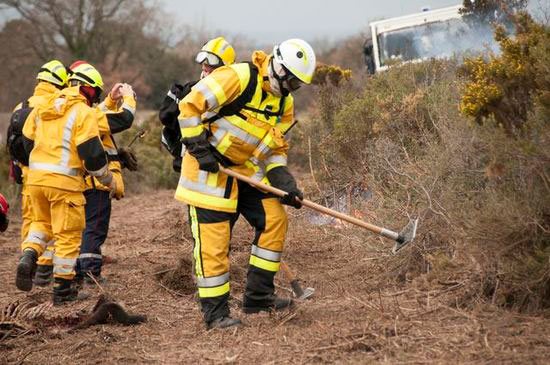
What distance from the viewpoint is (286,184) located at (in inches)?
242

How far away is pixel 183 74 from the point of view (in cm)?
3659

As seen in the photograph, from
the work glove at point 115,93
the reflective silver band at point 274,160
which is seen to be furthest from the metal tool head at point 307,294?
the work glove at point 115,93

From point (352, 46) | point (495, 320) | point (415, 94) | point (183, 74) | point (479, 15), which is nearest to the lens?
point (495, 320)

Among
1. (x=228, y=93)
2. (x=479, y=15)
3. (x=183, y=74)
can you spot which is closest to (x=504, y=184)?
(x=228, y=93)

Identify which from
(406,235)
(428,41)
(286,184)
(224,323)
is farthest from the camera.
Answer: (428,41)

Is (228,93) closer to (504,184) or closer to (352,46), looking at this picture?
(504,184)

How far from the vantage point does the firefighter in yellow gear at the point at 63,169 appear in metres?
6.96

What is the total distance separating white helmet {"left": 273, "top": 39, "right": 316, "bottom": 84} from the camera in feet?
19.1

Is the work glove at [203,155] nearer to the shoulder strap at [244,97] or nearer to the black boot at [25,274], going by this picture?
the shoulder strap at [244,97]

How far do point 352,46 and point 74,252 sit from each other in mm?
24279

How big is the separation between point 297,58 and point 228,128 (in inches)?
26.3

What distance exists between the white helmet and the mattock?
77 centimetres

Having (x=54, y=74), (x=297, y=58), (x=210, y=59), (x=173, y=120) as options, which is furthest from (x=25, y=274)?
(x=297, y=58)

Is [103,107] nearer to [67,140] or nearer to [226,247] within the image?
[67,140]
